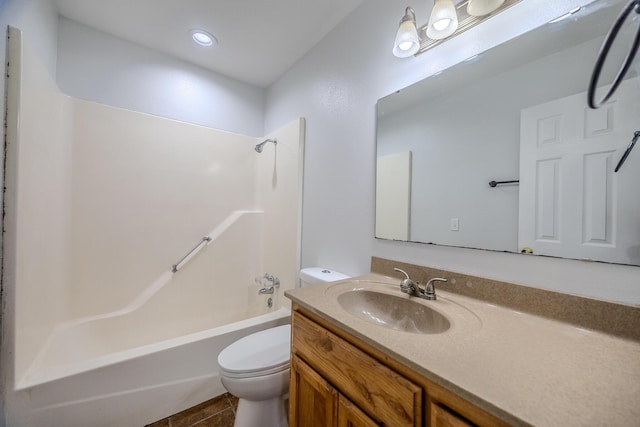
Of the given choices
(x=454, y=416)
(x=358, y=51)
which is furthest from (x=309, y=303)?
(x=358, y=51)

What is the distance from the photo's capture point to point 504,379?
0.50 meters

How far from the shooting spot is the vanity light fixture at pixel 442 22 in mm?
940

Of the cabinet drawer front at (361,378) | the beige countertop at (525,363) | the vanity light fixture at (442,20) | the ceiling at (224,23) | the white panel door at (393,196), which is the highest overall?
the ceiling at (224,23)

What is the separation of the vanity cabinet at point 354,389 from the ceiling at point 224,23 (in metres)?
1.80

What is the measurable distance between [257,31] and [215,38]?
13.9 inches

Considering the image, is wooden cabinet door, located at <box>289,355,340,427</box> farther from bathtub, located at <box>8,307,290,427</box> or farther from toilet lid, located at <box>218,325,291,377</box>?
bathtub, located at <box>8,307,290,427</box>

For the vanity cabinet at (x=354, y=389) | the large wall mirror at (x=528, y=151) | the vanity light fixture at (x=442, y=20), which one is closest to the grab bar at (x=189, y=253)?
the vanity cabinet at (x=354, y=389)

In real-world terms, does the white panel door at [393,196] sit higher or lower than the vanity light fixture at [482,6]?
lower

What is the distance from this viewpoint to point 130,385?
52.2 inches

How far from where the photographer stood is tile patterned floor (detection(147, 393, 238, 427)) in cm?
140

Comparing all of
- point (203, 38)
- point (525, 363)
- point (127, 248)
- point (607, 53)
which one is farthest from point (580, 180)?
point (127, 248)

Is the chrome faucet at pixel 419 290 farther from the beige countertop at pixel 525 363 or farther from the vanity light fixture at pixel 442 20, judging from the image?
the vanity light fixture at pixel 442 20

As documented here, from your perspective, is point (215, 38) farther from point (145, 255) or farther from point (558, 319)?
point (558, 319)

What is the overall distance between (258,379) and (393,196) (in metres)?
1.13
